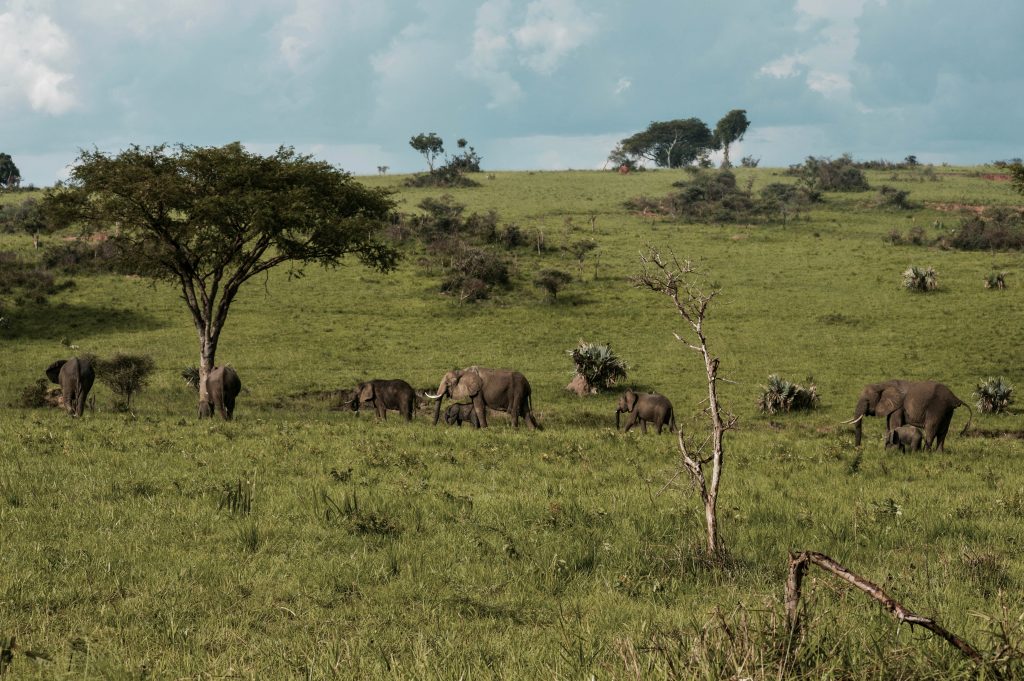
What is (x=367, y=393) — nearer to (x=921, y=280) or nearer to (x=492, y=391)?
(x=492, y=391)

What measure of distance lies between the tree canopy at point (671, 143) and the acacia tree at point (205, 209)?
110953mm

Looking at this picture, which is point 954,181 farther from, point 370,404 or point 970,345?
point 370,404

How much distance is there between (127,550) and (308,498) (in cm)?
291

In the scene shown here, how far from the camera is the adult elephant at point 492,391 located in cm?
2428

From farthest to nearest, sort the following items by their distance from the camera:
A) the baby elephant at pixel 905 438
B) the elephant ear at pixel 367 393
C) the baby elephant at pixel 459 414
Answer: the baby elephant at pixel 459 414
the elephant ear at pixel 367 393
the baby elephant at pixel 905 438

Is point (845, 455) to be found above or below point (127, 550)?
below

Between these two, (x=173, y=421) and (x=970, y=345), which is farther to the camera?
(x=970, y=345)

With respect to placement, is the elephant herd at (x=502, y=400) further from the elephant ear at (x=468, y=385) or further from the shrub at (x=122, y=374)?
the shrub at (x=122, y=374)

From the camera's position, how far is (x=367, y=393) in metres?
26.3

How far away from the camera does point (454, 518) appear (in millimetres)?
10523

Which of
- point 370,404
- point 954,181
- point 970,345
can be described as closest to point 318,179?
point 370,404

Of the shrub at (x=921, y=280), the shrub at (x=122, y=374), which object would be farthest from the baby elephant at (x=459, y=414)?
the shrub at (x=921, y=280)

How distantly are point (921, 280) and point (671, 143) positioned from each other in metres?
92.2

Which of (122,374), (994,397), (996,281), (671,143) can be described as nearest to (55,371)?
(122,374)
